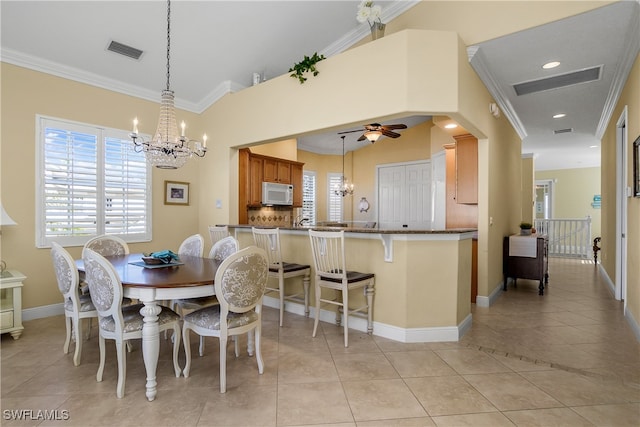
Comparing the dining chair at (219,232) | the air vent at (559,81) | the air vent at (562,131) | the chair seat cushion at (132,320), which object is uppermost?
the air vent at (559,81)

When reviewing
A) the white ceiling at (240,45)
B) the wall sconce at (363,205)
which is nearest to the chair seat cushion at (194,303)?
the white ceiling at (240,45)

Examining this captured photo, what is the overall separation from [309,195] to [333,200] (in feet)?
2.36

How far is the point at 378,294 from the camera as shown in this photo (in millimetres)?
3422

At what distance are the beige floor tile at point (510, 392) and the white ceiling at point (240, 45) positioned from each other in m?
3.04

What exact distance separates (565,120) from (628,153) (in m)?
2.68

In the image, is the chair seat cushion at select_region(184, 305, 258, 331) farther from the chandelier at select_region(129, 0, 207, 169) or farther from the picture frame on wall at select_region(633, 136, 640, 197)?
the picture frame on wall at select_region(633, 136, 640, 197)

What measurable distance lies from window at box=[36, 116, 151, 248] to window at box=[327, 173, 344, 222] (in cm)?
475

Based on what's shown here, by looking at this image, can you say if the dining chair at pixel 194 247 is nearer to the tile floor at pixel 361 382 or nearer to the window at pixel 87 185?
the tile floor at pixel 361 382

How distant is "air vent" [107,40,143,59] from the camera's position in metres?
3.98

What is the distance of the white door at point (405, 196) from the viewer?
24.0 ft

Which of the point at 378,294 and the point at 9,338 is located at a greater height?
the point at 378,294

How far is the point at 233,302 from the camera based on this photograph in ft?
7.66

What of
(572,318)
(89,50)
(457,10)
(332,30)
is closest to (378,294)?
(572,318)

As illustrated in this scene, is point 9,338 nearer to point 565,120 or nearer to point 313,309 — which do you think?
point 313,309
